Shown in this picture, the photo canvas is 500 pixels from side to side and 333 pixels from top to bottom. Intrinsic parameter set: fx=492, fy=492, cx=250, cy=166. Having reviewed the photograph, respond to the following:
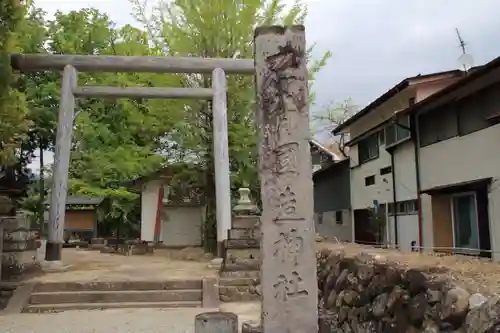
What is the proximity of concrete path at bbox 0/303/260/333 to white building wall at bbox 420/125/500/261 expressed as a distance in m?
6.12

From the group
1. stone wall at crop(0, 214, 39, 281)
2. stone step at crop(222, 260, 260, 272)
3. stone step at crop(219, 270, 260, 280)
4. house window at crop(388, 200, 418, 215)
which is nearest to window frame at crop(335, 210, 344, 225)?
house window at crop(388, 200, 418, 215)

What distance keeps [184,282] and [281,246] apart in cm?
569

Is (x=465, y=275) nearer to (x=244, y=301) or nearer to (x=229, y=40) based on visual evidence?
(x=244, y=301)

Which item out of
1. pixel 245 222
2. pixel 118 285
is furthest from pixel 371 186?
pixel 118 285

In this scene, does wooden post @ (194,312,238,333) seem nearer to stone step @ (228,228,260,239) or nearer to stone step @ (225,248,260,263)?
stone step @ (225,248,260,263)

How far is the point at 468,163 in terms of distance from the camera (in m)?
12.8

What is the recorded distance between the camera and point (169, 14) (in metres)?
17.1

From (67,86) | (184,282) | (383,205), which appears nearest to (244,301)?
(184,282)

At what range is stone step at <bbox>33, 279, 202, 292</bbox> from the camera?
33.7ft

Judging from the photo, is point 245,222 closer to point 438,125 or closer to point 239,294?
point 239,294

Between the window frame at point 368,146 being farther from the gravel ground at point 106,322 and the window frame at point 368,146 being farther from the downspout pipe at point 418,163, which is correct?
the gravel ground at point 106,322

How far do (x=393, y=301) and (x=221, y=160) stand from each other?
9.01m

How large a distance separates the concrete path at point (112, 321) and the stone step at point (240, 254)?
5.45ft

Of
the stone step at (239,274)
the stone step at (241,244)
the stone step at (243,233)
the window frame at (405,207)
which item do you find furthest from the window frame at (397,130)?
the stone step at (239,274)
